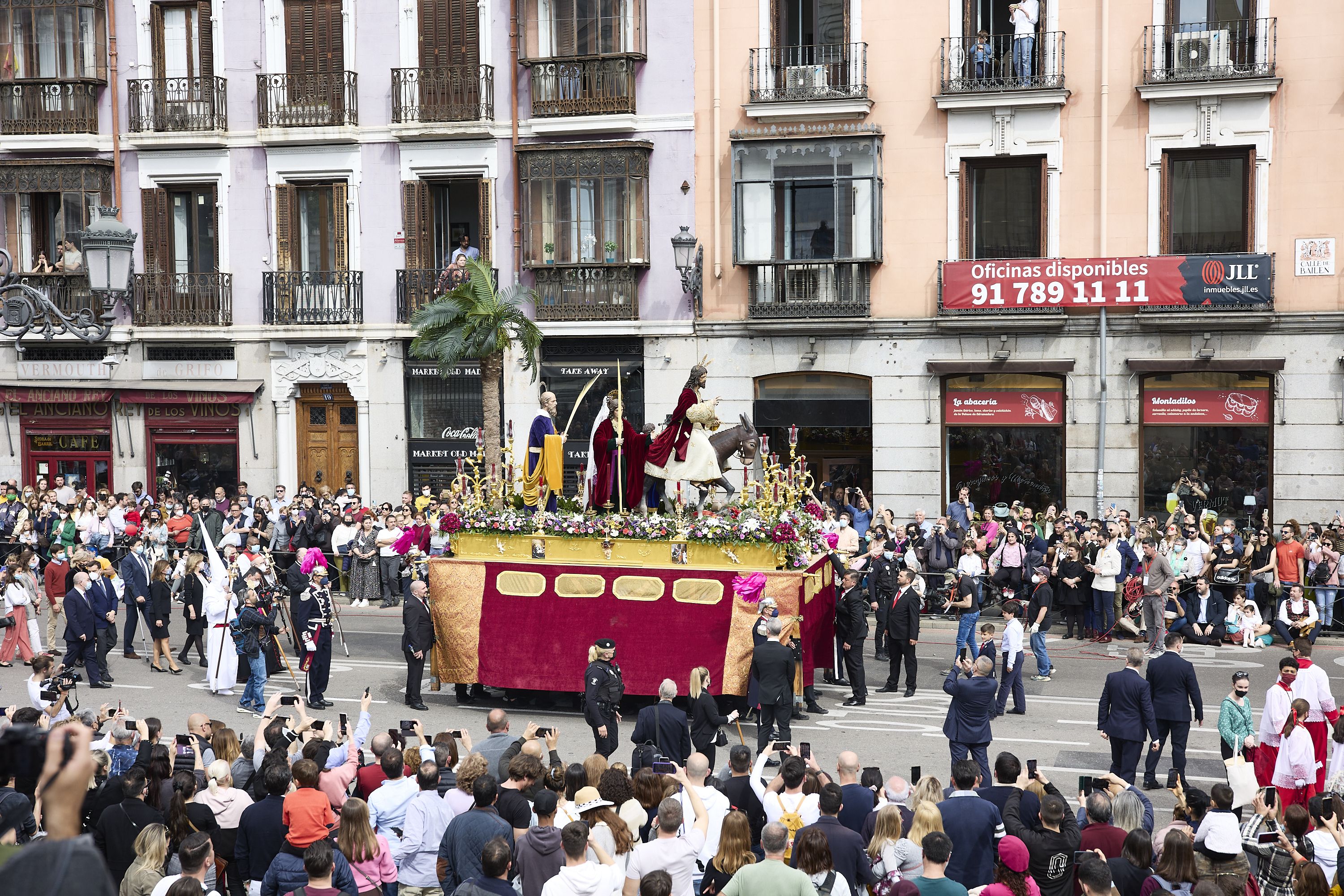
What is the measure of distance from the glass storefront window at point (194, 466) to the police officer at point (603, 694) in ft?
63.5

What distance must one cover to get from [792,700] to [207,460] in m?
20.3

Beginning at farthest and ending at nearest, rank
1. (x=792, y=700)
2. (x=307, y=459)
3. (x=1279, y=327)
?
(x=307, y=459) < (x=1279, y=327) < (x=792, y=700)

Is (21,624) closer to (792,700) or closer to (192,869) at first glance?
(792,700)

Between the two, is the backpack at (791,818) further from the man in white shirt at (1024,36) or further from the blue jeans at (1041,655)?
the man in white shirt at (1024,36)

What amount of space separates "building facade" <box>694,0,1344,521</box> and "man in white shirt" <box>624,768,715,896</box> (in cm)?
1959

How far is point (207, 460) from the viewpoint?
30.7m

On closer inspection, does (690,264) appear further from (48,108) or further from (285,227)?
(48,108)

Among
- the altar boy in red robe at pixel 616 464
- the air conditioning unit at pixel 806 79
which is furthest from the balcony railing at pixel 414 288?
the altar boy in red robe at pixel 616 464

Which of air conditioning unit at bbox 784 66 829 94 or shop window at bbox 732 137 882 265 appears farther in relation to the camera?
air conditioning unit at bbox 784 66 829 94

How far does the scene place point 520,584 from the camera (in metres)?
17.1

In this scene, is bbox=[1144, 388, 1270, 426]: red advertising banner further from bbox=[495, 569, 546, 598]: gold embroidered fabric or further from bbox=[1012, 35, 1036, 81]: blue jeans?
bbox=[495, 569, 546, 598]: gold embroidered fabric

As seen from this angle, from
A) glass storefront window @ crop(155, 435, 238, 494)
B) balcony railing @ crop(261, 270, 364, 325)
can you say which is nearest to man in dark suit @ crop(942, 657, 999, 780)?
balcony railing @ crop(261, 270, 364, 325)

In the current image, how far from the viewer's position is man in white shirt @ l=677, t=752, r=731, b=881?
348 inches

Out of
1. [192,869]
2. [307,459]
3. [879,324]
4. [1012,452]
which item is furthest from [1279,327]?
[192,869]
